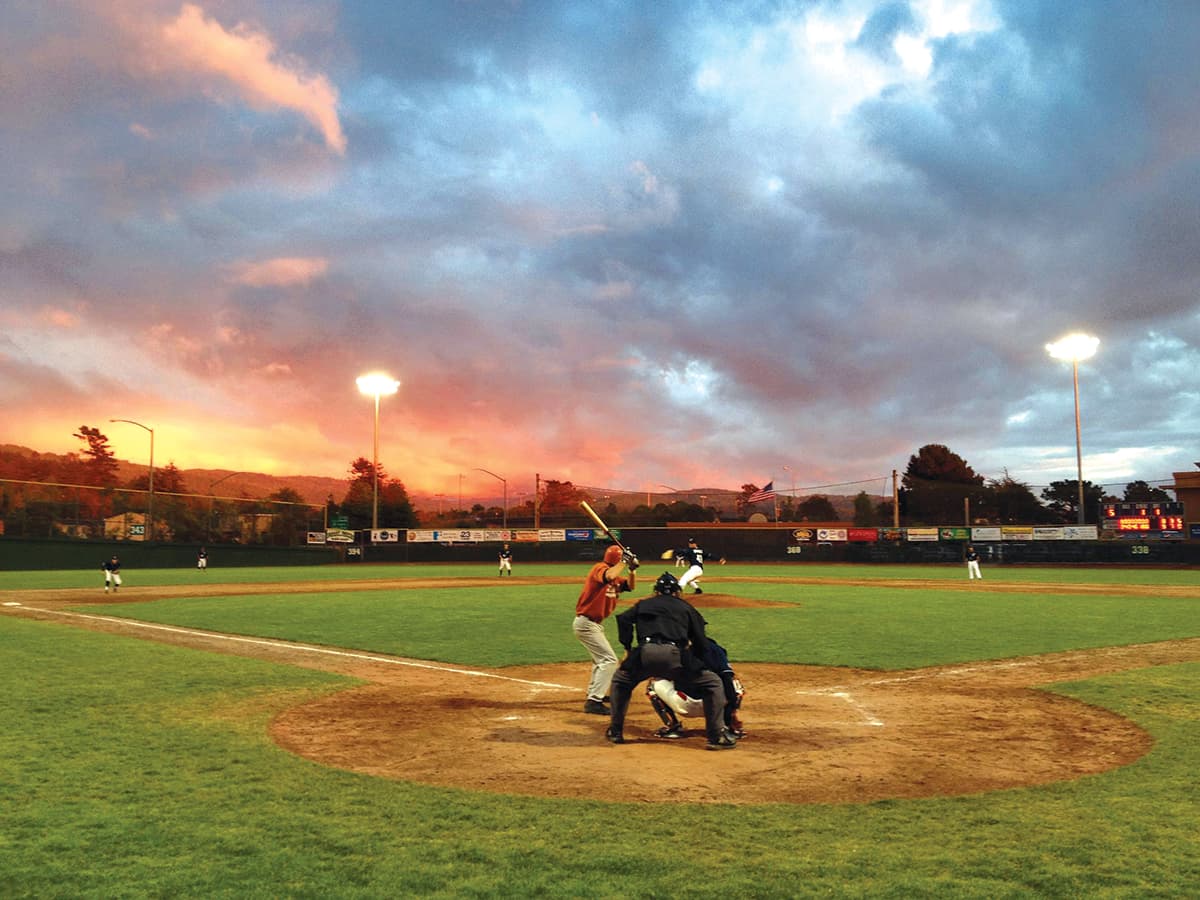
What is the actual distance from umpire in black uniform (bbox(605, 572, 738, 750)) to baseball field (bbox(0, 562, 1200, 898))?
29cm

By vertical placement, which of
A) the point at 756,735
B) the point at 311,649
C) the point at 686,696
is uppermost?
the point at 686,696

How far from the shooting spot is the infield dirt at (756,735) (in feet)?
22.2

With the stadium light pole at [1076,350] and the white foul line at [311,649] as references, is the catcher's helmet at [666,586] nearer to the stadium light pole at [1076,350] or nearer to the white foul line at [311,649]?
the white foul line at [311,649]

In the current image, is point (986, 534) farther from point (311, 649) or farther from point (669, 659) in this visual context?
point (669, 659)

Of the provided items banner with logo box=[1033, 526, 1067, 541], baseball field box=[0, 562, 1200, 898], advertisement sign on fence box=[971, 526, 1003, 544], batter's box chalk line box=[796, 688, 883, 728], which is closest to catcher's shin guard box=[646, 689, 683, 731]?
baseball field box=[0, 562, 1200, 898]

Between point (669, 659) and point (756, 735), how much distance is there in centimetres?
132

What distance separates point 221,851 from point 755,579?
1536 inches

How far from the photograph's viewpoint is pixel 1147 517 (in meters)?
51.3

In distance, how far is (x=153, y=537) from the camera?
56125mm

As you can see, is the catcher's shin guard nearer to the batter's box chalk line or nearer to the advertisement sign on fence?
the batter's box chalk line

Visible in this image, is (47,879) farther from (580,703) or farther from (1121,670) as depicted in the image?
(1121,670)

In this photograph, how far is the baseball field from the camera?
4.79m

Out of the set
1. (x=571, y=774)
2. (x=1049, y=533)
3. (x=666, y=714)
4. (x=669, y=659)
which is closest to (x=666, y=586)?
(x=669, y=659)

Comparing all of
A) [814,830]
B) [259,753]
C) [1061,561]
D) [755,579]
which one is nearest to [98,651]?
[259,753]
